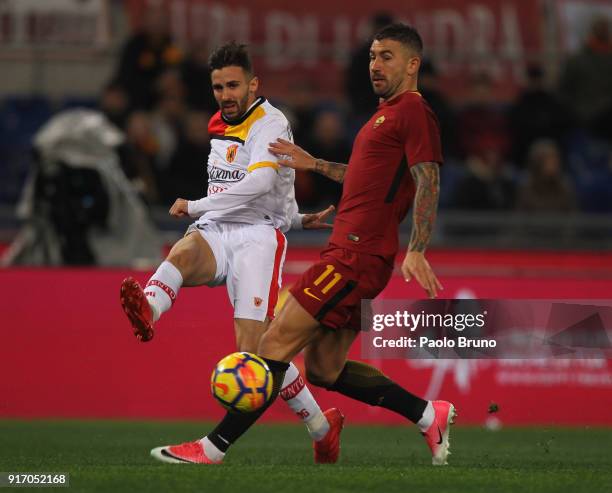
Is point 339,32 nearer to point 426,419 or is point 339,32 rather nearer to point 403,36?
point 403,36

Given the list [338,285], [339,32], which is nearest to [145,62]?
[339,32]

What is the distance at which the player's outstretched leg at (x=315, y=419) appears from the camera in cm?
786

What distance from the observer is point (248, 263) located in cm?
802

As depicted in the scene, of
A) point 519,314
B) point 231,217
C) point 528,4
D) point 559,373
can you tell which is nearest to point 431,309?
point 519,314

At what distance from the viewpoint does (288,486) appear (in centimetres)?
617

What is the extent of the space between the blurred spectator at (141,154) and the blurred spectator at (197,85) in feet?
2.03

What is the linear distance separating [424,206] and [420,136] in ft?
1.23

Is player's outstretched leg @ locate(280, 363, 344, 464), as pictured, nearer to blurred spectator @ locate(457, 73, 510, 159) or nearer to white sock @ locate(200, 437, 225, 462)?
white sock @ locate(200, 437, 225, 462)

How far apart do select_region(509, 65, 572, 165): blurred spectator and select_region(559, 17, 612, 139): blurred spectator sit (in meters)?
0.59

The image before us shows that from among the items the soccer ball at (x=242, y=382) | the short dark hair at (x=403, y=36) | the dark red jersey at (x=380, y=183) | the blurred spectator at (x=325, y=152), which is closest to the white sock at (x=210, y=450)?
the soccer ball at (x=242, y=382)

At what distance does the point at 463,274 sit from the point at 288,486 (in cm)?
728

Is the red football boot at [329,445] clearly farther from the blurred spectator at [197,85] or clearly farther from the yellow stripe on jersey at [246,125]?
the blurred spectator at [197,85]

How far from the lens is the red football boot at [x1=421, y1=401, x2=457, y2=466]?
24.9 ft

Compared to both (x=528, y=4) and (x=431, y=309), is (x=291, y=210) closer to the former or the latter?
(x=431, y=309)
